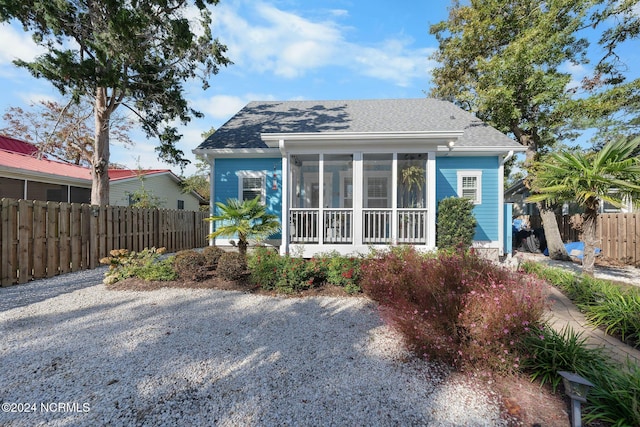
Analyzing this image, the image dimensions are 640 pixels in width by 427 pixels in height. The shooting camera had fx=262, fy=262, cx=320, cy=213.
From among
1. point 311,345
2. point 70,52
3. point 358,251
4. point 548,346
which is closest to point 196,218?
point 70,52

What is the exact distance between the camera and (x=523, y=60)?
29.8ft

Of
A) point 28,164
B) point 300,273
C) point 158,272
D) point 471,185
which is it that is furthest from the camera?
point 28,164

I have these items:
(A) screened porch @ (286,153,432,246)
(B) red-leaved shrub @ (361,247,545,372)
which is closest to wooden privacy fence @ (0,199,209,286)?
(A) screened porch @ (286,153,432,246)

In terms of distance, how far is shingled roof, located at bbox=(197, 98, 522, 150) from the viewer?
→ 366 inches

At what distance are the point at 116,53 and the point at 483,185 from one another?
41.8 feet

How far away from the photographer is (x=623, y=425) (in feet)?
6.19

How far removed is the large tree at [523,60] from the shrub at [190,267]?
36.0ft

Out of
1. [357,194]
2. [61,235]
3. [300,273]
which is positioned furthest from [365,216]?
[61,235]

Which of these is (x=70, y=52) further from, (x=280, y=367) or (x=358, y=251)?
(x=280, y=367)

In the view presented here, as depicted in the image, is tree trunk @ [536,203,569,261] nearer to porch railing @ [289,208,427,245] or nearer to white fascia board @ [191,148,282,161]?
porch railing @ [289,208,427,245]

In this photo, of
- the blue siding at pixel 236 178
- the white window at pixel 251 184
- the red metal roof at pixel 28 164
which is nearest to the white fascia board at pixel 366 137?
the blue siding at pixel 236 178

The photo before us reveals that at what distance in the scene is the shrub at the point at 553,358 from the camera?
248 centimetres

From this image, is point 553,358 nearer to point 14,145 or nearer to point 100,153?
point 100,153

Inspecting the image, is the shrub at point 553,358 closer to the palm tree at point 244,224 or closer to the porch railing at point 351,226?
the porch railing at point 351,226
